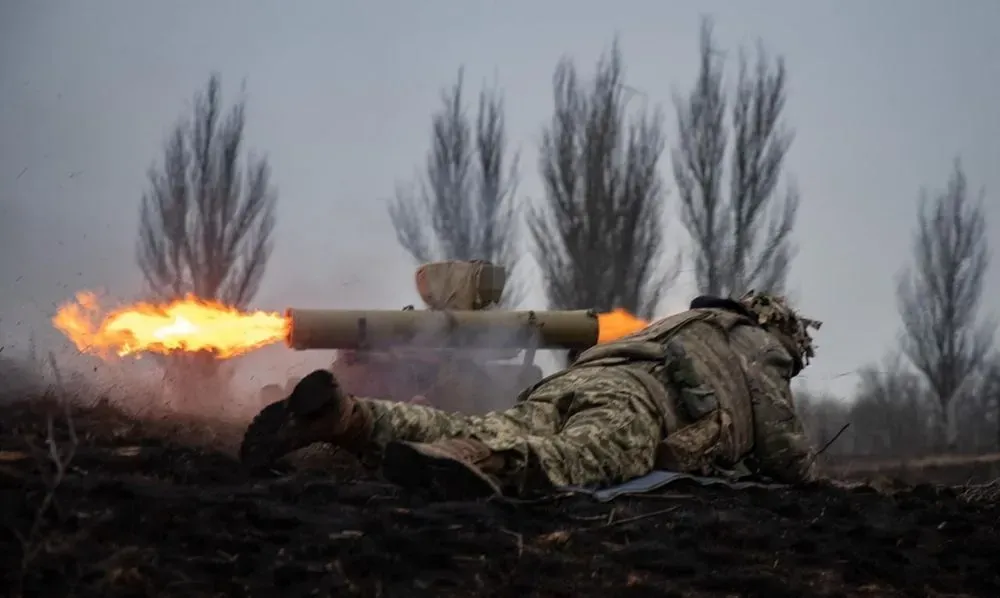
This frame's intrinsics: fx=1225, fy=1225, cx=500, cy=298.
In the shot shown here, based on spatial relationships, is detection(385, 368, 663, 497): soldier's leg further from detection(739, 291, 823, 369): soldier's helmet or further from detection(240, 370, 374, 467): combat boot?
detection(739, 291, 823, 369): soldier's helmet

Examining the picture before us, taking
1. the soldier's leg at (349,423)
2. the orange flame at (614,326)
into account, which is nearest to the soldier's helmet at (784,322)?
the soldier's leg at (349,423)

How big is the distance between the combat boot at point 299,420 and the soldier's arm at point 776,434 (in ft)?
8.96

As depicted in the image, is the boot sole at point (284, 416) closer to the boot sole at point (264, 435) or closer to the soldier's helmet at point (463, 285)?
the boot sole at point (264, 435)

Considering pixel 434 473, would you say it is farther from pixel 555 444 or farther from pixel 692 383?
pixel 692 383

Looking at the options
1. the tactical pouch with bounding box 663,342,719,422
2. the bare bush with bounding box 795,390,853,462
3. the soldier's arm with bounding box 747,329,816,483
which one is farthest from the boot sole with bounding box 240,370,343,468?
the bare bush with bounding box 795,390,853,462

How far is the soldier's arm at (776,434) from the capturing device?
23.1 ft

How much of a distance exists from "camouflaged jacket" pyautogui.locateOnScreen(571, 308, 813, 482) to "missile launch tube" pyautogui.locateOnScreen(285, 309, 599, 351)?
14.5ft

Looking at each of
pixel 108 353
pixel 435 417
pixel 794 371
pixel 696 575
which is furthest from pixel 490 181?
pixel 696 575

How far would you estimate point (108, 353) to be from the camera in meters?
11.1

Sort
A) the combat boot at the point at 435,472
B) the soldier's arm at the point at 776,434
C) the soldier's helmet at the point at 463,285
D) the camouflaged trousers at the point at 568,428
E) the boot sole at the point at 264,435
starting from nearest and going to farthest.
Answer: the combat boot at the point at 435,472 → the boot sole at the point at 264,435 → the camouflaged trousers at the point at 568,428 → the soldier's arm at the point at 776,434 → the soldier's helmet at the point at 463,285

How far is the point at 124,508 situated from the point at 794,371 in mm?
5015

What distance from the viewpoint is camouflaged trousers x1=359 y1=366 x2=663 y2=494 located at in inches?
219

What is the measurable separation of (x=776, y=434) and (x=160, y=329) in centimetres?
572

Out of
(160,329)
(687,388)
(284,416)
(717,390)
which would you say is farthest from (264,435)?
(160,329)
